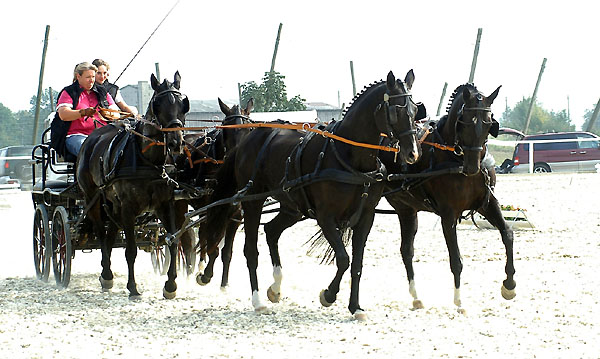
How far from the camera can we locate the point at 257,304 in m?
8.12

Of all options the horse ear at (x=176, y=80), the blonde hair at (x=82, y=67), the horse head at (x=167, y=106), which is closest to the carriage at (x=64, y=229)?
the blonde hair at (x=82, y=67)

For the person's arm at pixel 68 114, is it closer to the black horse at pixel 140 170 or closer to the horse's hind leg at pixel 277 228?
the black horse at pixel 140 170

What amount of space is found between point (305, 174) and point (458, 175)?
150cm

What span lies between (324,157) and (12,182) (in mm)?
20380

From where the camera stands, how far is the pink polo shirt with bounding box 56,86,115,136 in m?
9.83

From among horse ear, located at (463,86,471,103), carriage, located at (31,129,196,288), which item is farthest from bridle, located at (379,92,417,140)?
carriage, located at (31,129,196,288)

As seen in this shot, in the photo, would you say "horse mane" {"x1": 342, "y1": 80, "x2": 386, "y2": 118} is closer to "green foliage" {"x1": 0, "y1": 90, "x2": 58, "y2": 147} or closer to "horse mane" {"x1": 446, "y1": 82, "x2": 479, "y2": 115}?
"horse mane" {"x1": 446, "y1": 82, "x2": 479, "y2": 115}

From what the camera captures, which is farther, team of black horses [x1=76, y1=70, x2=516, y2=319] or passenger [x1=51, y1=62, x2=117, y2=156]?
passenger [x1=51, y1=62, x2=117, y2=156]

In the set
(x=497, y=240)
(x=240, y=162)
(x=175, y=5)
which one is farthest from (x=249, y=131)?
(x=497, y=240)

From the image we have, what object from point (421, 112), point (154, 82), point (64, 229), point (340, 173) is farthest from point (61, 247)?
point (421, 112)

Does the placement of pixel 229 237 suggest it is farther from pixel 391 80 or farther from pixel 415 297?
pixel 391 80

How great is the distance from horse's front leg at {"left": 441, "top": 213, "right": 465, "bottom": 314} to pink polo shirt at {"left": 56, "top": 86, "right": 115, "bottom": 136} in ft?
14.5

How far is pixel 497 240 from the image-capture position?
43.0ft

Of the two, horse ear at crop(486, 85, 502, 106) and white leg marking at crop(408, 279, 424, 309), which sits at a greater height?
horse ear at crop(486, 85, 502, 106)
